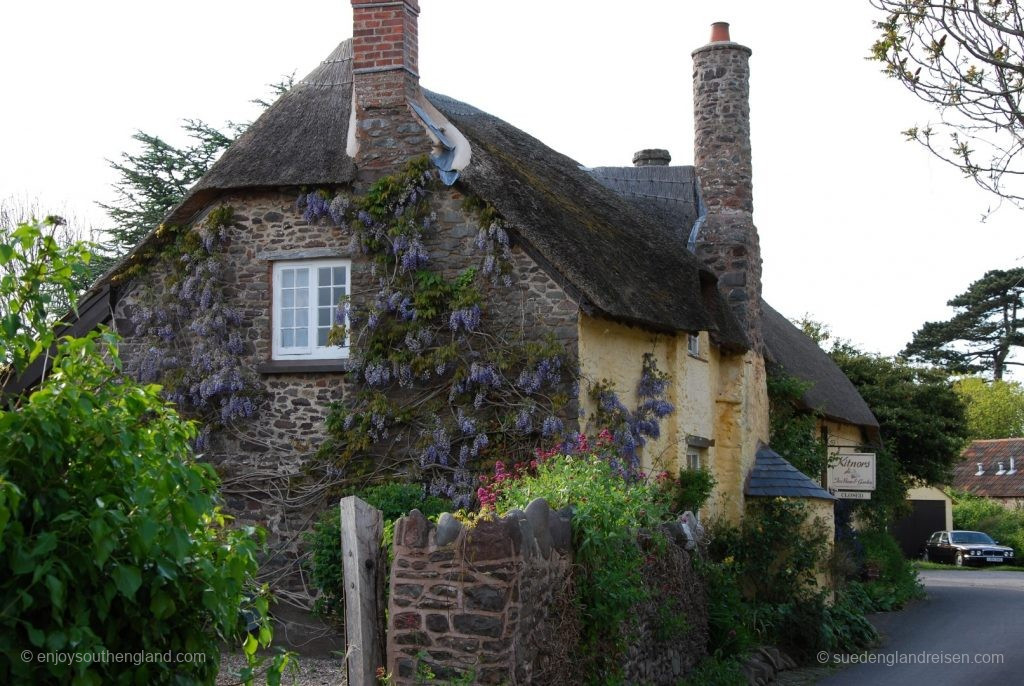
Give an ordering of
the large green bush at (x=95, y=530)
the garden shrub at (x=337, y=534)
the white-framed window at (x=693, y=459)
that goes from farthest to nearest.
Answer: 1. the white-framed window at (x=693, y=459)
2. the garden shrub at (x=337, y=534)
3. the large green bush at (x=95, y=530)

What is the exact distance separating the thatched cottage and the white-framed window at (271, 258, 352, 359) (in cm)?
2

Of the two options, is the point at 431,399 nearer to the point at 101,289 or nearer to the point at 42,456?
the point at 101,289

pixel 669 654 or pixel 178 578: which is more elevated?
pixel 178 578

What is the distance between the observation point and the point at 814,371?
22.6 metres

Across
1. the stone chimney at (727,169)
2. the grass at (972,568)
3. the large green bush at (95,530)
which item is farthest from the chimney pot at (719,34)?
the grass at (972,568)

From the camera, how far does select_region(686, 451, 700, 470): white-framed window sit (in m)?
15.5

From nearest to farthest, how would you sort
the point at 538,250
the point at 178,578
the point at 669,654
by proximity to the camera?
the point at 178,578
the point at 669,654
the point at 538,250

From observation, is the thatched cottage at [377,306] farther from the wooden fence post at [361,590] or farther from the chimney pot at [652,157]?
the chimney pot at [652,157]

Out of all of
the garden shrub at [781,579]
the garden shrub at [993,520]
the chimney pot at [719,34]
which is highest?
the chimney pot at [719,34]

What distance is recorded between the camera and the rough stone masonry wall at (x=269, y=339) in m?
12.0

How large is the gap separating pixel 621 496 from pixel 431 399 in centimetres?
361

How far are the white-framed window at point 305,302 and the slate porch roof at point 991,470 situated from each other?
3583cm

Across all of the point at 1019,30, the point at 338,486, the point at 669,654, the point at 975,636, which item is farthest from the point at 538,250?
the point at 975,636

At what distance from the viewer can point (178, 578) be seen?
4758 millimetres
